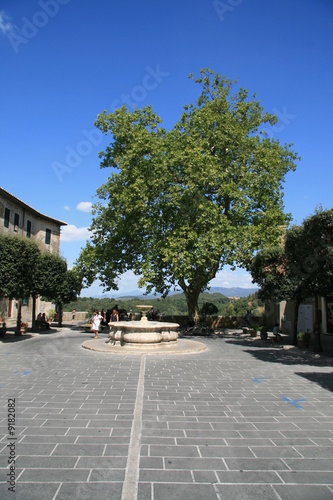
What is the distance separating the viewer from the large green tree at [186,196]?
2012 centimetres

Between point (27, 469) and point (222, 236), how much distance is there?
54.6 feet

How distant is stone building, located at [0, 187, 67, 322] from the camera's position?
28.0 m

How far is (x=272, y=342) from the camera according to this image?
19.0m

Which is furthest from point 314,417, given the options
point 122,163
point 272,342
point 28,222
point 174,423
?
point 28,222

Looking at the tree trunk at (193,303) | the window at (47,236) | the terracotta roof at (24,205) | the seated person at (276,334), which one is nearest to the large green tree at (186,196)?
the tree trunk at (193,303)

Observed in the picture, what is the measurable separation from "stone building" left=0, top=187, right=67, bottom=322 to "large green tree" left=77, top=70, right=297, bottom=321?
557cm

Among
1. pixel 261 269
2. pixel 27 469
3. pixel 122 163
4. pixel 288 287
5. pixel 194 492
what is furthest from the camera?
pixel 122 163

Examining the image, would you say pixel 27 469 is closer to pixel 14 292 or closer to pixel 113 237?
pixel 14 292

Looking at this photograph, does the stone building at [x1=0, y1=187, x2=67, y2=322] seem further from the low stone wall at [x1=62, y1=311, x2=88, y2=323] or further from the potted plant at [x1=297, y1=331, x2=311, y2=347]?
the potted plant at [x1=297, y1=331, x2=311, y2=347]

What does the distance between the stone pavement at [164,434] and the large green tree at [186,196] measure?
35.7ft

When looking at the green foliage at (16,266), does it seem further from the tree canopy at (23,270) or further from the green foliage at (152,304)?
the green foliage at (152,304)

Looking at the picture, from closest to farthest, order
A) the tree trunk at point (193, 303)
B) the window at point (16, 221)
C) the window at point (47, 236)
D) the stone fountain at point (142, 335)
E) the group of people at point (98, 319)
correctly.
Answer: the stone fountain at point (142, 335) → the group of people at point (98, 319) → the tree trunk at point (193, 303) → the window at point (16, 221) → the window at point (47, 236)

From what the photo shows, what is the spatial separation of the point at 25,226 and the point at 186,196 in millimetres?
17571

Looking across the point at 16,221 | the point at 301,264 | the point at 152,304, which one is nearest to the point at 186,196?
the point at 301,264
